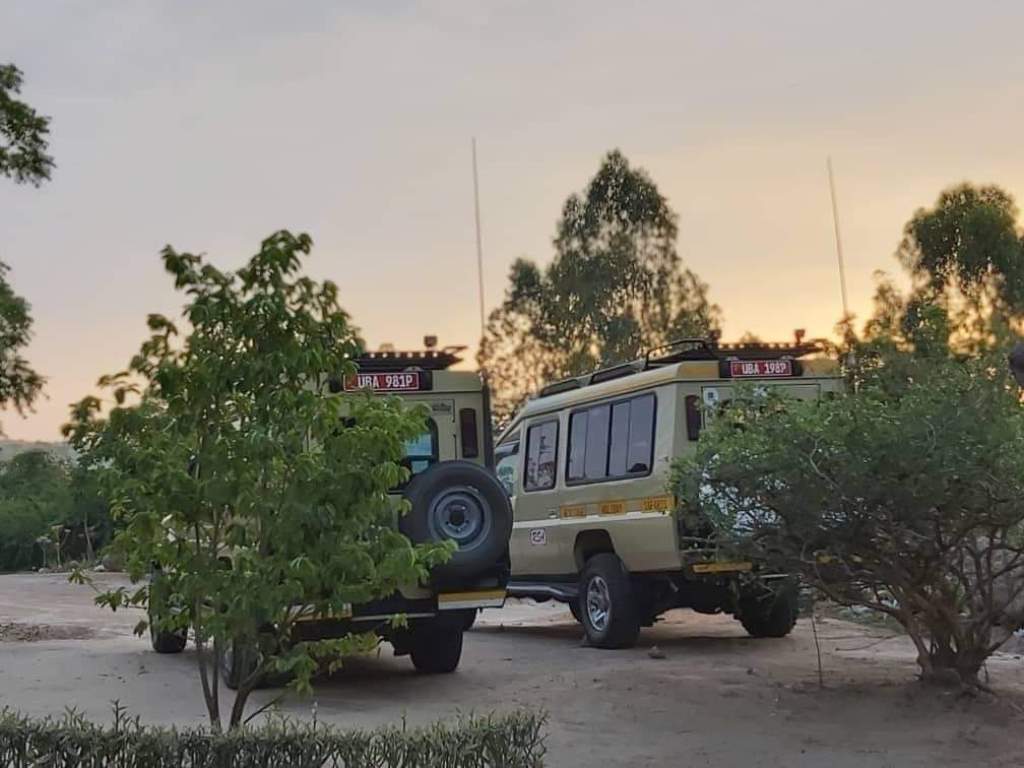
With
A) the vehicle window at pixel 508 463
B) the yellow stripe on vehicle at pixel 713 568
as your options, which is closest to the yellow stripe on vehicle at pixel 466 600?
the yellow stripe on vehicle at pixel 713 568

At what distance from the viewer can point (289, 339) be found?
5.14m

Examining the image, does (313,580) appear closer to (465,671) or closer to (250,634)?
(250,634)

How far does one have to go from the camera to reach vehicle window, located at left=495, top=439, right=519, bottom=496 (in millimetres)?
13539

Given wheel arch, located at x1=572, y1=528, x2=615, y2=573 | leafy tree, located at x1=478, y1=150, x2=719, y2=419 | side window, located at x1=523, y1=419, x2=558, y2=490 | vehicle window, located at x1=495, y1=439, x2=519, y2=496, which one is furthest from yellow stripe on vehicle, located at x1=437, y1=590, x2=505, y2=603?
leafy tree, located at x1=478, y1=150, x2=719, y2=419

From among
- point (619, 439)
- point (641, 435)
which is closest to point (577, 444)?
point (619, 439)

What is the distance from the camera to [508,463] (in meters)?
13.9

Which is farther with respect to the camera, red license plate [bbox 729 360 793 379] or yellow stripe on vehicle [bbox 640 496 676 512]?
red license plate [bbox 729 360 793 379]

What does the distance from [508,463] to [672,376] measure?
138 inches

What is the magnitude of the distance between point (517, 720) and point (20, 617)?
47.2 ft

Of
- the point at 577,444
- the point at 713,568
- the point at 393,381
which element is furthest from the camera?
the point at 577,444

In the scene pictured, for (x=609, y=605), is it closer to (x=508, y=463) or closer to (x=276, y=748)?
(x=508, y=463)

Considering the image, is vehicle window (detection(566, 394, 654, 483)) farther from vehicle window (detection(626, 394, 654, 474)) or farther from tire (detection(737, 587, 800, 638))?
tire (detection(737, 587, 800, 638))

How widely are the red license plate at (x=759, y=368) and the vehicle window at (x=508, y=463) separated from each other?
3.32 metres

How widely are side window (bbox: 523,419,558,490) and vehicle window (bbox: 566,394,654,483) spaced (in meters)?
0.33
